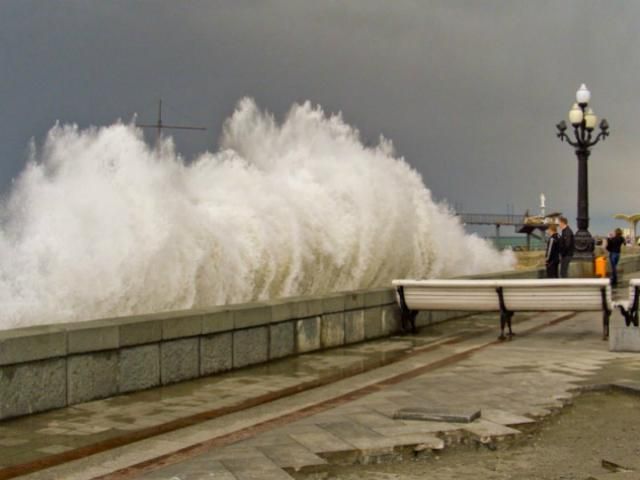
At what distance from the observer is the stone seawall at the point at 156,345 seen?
20.5 ft

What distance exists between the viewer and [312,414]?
6.24 metres

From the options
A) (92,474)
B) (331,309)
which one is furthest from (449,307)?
(92,474)

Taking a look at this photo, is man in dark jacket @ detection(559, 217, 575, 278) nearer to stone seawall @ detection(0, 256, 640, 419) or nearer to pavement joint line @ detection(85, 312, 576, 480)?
stone seawall @ detection(0, 256, 640, 419)

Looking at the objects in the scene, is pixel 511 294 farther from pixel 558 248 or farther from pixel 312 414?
pixel 312 414

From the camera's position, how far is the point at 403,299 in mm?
11242

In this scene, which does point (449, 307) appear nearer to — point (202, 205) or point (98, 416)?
point (98, 416)

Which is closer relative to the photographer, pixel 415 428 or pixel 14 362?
pixel 415 428

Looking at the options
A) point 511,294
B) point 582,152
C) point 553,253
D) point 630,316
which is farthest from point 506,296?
point 582,152

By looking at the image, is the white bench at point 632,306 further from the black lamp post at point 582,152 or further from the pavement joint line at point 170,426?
the black lamp post at point 582,152

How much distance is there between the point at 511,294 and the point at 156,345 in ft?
16.4

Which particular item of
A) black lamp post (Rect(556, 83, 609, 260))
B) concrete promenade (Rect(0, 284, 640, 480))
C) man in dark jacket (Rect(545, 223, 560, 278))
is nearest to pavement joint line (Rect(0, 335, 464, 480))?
concrete promenade (Rect(0, 284, 640, 480))

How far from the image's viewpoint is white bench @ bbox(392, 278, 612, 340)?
1013 centimetres

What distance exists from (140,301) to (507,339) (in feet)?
16.6

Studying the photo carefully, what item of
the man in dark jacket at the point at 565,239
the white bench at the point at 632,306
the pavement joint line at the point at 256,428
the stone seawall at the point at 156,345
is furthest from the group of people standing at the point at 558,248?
the pavement joint line at the point at 256,428
